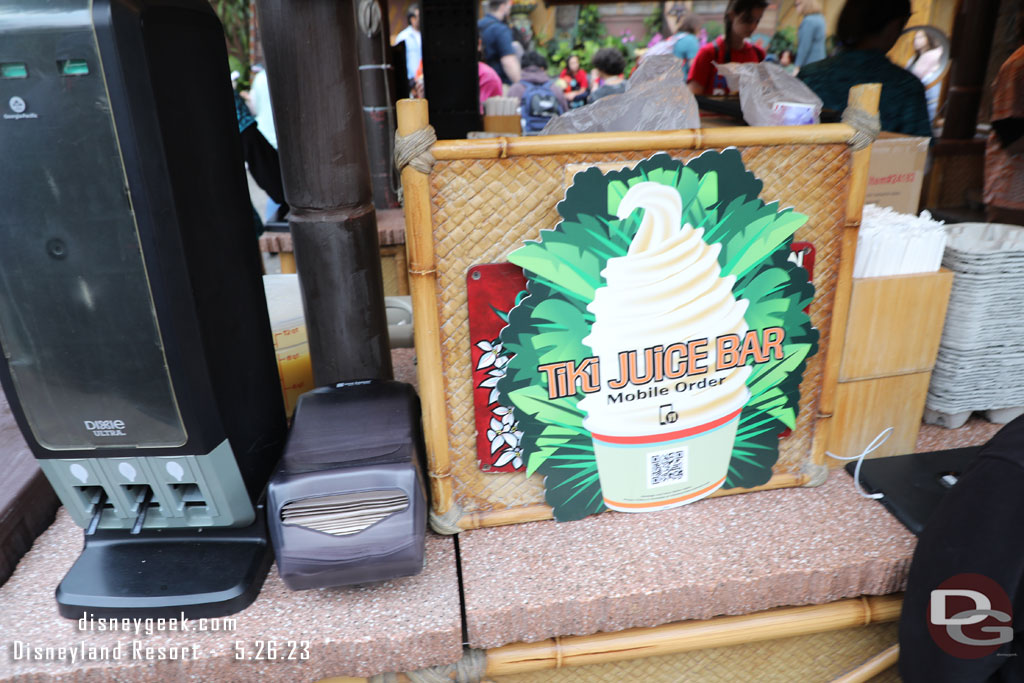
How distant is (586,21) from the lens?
42.8 feet

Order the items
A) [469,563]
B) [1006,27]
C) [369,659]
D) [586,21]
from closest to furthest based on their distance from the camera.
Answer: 1. [369,659]
2. [469,563]
3. [1006,27]
4. [586,21]

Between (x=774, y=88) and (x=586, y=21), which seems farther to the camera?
(x=586, y=21)

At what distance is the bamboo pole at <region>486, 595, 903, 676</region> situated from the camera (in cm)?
99

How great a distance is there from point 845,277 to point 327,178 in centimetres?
91

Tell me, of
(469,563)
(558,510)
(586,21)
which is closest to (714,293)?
(558,510)

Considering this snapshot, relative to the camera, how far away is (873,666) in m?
1.10

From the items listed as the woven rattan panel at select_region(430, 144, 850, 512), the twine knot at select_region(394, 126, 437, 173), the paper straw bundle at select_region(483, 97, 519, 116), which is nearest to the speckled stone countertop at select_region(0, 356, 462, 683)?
the woven rattan panel at select_region(430, 144, 850, 512)

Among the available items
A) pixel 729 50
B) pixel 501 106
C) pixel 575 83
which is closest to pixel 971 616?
pixel 501 106

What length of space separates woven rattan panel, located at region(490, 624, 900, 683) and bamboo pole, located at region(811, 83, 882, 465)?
0.31m

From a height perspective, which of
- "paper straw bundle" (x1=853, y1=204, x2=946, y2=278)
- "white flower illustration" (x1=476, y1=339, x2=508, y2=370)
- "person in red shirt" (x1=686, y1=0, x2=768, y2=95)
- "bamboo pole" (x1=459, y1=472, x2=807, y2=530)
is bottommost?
"bamboo pole" (x1=459, y1=472, x2=807, y2=530)

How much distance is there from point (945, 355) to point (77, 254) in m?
1.50

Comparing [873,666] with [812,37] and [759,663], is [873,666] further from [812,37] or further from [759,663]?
[812,37]

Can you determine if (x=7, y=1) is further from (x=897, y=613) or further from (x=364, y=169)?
(x=897, y=613)

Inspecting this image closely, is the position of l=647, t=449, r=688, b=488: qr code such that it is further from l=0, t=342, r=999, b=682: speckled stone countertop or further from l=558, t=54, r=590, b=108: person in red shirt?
l=558, t=54, r=590, b=108: person in red shirt
